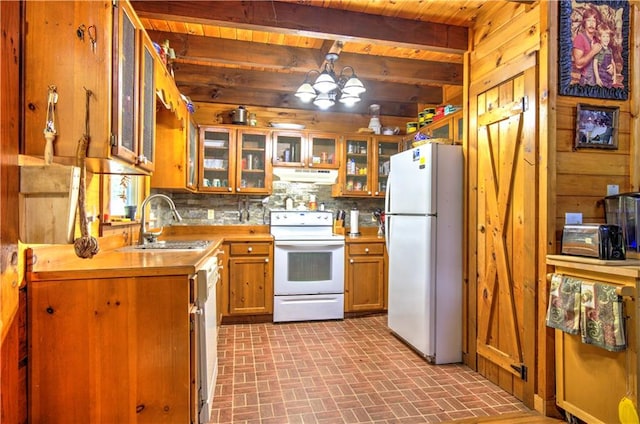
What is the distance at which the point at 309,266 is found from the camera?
12.7 feet

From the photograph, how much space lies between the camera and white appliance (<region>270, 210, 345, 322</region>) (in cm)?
379

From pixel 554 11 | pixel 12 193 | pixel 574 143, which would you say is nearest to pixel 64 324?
pixel 12 193

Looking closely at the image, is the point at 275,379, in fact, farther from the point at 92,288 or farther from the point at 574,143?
the point at 574,143

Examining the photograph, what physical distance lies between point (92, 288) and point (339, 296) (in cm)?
278

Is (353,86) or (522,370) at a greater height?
(353,86)

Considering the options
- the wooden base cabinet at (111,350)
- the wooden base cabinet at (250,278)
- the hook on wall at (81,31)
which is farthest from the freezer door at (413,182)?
the hook on wall at (81,31)

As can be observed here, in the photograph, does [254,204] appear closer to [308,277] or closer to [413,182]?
[308,277]

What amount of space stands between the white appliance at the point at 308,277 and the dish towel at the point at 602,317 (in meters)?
2.40

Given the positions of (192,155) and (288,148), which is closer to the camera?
(192,155)

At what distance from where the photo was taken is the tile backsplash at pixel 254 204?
4.21 m

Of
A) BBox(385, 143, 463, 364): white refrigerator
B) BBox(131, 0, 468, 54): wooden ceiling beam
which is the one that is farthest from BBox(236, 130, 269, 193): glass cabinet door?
BBox(385, 143, 463, 364): white refrigerator

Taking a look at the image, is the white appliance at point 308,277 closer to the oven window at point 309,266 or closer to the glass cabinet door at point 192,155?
the oven window at point 309,266

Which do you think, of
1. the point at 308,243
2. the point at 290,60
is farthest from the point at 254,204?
the point at 290,60

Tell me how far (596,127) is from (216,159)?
3463mm
